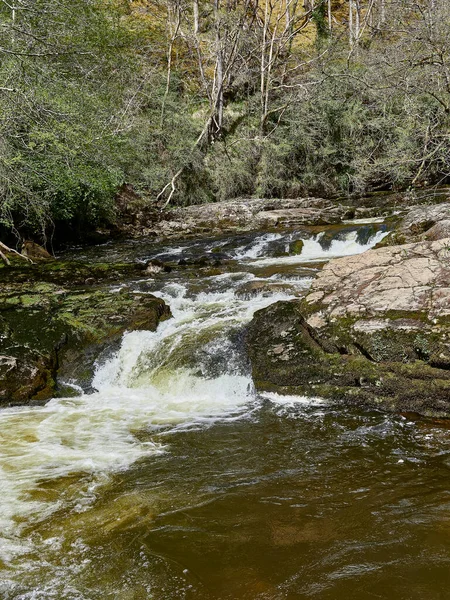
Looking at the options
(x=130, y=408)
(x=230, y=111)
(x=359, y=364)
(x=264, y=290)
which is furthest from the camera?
(x=230, y=111)

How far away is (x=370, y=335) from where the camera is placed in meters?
6.08

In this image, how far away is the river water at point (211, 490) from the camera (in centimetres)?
275

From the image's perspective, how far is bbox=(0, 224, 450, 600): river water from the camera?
9.02 ft

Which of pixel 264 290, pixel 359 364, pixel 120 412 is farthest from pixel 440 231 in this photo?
pixel 120 412

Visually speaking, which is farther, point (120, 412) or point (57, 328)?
point (57, 328)

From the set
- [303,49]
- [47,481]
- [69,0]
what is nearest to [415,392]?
[47,481]

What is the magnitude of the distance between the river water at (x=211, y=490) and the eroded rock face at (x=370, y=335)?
0.29m

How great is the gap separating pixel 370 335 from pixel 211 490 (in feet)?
10.5

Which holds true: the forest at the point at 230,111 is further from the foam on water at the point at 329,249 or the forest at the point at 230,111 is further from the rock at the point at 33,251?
the foam on water at the point at 329,249

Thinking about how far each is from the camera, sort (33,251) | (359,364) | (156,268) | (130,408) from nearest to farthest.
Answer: (359,364) < (130,408) < (156,268) < (33,251)

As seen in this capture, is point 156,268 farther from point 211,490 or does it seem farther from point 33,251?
point 211,490

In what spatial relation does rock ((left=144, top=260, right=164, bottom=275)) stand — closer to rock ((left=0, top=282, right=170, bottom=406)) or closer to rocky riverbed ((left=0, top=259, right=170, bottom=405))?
rocky riverbed ((left=0, top=259, right=170, bottom=405))

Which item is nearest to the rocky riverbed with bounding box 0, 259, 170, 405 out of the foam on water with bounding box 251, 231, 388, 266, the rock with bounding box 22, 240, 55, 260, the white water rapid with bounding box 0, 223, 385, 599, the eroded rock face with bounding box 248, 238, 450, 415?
the white water rapid with bounding box 0, 223, 385, 599

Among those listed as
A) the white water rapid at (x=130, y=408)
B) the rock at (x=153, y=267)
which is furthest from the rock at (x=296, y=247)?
the rock at (x=153, y=267)
